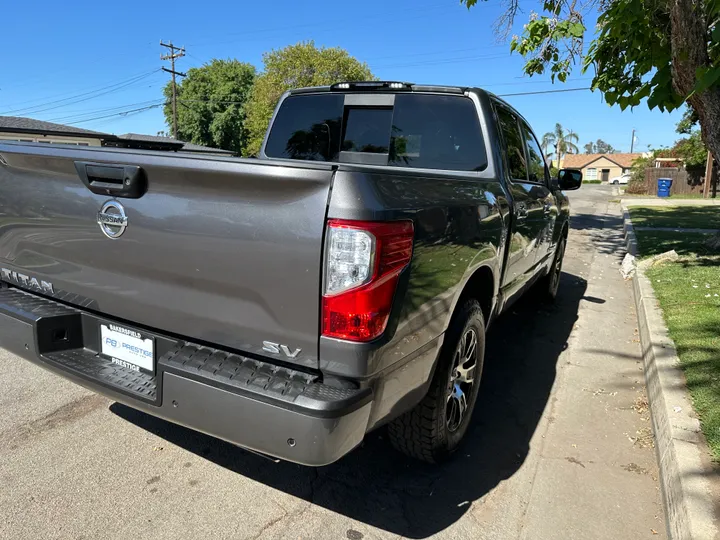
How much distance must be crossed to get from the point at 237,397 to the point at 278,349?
225 millimetres

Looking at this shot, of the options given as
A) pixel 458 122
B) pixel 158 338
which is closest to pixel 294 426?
pixel 158 338

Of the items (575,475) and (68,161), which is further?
(575,475)

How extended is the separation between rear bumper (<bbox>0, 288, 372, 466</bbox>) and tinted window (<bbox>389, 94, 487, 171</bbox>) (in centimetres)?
209

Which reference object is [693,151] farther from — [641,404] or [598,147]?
[598,147]

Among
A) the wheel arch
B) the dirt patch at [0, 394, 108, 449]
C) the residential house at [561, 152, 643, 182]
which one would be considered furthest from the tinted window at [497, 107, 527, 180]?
the residential house at [561, 152, 643, 182]

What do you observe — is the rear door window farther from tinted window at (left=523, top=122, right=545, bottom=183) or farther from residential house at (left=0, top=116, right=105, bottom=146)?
residential house at (left=0, top=116, right=105, bottom=146)

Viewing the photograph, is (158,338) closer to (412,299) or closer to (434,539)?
(412,299)

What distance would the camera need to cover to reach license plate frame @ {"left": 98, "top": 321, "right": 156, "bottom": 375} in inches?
91.1

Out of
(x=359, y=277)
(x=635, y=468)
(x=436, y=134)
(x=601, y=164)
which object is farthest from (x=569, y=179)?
(x=601, y=164)

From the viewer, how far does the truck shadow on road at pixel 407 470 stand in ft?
8.45

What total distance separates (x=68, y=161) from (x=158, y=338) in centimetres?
90

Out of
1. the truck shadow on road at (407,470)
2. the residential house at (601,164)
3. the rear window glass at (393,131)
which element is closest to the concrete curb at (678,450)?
the truck shadow on road at (407,470)

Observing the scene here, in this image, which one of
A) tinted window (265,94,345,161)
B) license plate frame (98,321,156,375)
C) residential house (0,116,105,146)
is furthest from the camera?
tinted window (265,94,345,161)

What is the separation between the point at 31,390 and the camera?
11.7 feet
